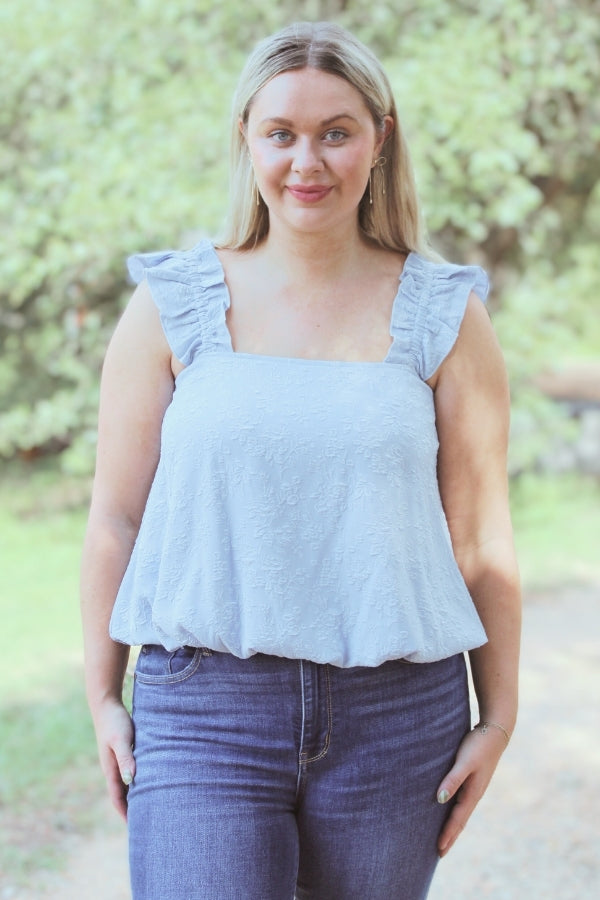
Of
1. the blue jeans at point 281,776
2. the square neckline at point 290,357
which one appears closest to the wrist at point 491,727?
the blue jeans at point 281,776

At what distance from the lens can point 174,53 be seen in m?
6.79

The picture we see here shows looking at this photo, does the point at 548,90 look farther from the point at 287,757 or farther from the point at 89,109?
the point at 287,757

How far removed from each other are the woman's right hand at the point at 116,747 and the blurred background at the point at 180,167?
9.59ft

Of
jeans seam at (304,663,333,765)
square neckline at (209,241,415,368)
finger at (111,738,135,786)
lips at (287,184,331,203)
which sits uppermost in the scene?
lips at (287,184,331,203)

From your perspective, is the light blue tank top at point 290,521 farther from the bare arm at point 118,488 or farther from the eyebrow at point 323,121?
the eyebrow at point 323,121

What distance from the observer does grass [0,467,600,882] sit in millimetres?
4074

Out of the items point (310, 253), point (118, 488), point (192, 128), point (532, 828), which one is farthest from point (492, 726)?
point (192, 128)

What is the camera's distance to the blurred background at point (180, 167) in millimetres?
6387

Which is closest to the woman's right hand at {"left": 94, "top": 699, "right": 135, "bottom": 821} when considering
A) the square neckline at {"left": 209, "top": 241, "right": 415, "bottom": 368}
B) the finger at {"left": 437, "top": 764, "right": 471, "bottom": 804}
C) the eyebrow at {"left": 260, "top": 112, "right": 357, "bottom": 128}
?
the finger at {"left": 437, "top": 764, "right": 471, "bottom": 804}

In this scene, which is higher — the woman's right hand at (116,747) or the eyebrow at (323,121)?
the eyebrow at (323,121)

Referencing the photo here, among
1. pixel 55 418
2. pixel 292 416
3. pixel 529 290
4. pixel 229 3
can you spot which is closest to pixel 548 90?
pixel 529 290

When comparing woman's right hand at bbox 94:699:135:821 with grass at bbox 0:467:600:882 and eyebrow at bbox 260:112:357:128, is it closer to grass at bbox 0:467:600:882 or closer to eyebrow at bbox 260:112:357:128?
eyebrow at bbox 260:112:357:128

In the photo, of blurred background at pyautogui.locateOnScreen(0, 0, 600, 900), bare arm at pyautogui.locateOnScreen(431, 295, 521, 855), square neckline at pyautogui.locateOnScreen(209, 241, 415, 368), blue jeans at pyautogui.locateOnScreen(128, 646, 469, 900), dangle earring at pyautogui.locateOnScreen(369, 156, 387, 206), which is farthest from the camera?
blurred background at pyautogui.locateOnScreen(0, 0, 600, 900)

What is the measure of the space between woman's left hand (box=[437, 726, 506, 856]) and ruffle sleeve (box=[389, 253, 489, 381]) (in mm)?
614
